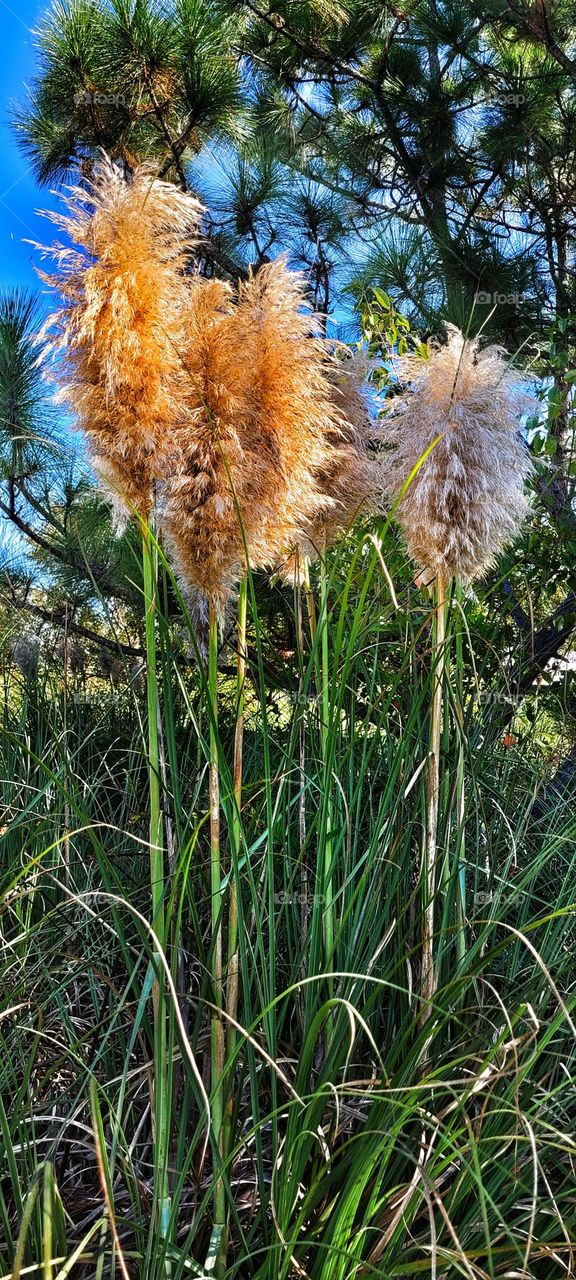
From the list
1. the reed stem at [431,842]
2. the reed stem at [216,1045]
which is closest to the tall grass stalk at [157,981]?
the reed stem at [216,1045]

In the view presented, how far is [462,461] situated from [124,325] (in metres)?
0.76

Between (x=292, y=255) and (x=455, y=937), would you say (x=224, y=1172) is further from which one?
(x=292, y=255)

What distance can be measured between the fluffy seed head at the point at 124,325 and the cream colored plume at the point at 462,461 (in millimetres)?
593

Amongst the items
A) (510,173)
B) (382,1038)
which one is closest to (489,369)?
(382,1038)

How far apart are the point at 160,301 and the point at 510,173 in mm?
6059

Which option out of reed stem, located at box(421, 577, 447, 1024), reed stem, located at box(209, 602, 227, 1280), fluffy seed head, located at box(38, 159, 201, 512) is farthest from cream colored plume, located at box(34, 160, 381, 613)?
reed stem, located at box(421, 577, 447, 1024)

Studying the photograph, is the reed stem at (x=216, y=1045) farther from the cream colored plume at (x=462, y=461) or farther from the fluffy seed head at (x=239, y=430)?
the cream colored plume at (x=462, y=461)

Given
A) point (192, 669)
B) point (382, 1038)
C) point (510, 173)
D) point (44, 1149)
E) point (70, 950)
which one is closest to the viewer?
point (44, 1149)

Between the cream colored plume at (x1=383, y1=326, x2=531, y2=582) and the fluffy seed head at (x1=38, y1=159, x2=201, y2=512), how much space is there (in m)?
0.59

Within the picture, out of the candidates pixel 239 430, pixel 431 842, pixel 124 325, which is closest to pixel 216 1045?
pixel 431 842

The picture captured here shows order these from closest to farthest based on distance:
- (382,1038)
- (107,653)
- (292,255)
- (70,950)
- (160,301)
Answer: (160,301)
(382,1038)
(70,950)
(107,653)
(292,255)

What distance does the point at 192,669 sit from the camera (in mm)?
3273

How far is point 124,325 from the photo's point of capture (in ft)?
4.98

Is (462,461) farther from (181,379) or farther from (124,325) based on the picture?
(124,325)
